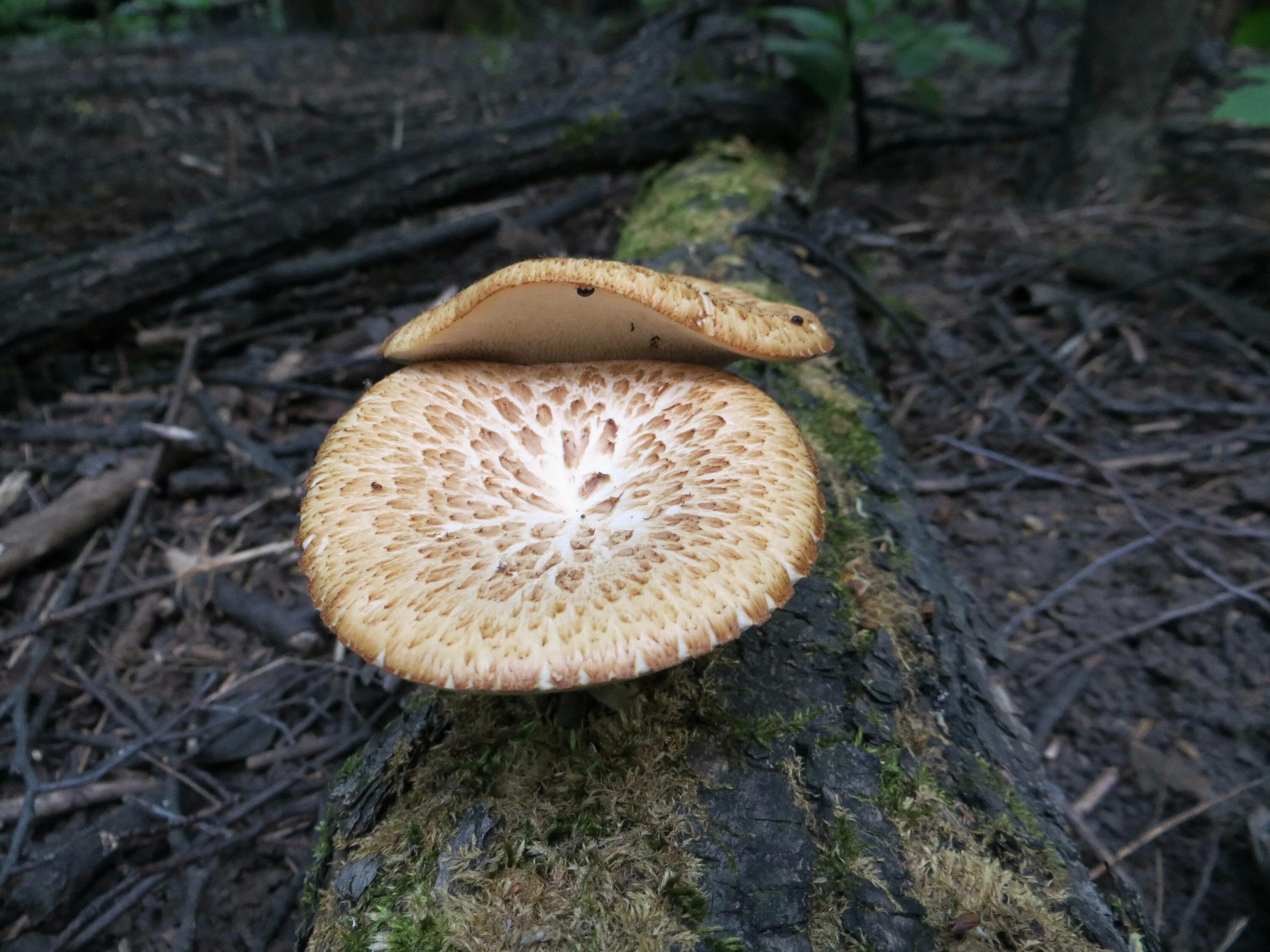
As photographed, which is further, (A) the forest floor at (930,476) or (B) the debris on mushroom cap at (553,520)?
(A) the forest floor at (930,476)

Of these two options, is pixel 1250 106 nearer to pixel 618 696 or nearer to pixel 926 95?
pixel 926 95

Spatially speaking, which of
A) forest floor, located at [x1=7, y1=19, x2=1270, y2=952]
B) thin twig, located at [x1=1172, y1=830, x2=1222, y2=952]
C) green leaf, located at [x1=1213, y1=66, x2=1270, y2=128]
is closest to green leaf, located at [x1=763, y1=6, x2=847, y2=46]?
forest floor, located at [x1=7, y1=19, x2=1270, y2=952]

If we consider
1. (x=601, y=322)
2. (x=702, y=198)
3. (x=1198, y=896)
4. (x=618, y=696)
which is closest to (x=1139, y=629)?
(x=1198, y=896)

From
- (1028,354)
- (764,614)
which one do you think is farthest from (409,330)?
(1028,354)

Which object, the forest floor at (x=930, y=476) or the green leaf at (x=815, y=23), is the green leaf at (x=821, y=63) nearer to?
the green leaf at (x=815, y=23)

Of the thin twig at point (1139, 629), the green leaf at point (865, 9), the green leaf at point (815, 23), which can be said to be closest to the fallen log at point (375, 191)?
the green leaf at point (815, 23)

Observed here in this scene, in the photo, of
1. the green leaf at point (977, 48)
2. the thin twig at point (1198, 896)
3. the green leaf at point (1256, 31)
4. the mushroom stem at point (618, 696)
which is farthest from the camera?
the green leaf at point (1256, 31)
